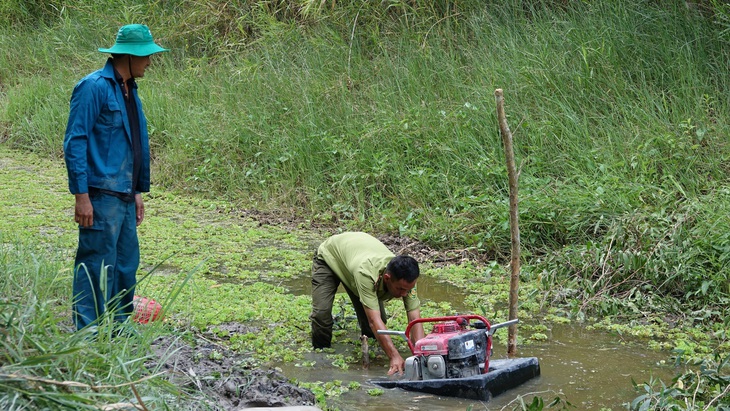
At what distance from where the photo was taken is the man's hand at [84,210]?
5.02 metres

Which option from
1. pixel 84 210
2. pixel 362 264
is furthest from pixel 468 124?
pixel 84 210

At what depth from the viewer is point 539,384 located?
551 cm

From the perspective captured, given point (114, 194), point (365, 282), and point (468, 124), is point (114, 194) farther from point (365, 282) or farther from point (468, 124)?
point (468, 124)

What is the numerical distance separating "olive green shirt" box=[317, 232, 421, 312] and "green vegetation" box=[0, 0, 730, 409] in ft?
2.13

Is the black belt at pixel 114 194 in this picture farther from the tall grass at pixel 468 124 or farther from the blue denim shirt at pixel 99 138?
the tall grass at pixel 468 124

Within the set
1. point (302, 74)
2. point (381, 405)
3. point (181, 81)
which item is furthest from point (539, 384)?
point (181, 81)

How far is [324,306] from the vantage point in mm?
6254

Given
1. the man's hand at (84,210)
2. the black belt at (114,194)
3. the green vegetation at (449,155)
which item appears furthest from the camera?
the green vegetation at (449,155)

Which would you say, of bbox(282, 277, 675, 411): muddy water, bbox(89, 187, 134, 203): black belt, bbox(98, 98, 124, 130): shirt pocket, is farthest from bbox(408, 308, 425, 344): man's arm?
bbox(98, 98, 124, 130): shirt pocket

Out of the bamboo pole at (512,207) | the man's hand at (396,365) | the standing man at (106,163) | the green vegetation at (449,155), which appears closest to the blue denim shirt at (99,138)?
the standing man at (106,163)

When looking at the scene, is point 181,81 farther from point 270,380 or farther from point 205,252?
→ point 270,380

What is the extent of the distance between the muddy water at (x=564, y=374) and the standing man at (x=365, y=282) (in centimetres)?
21

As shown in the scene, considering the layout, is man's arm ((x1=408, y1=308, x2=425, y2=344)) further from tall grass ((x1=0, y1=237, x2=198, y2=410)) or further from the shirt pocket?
the shirt pocket

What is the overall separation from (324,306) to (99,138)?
2.02 metres
